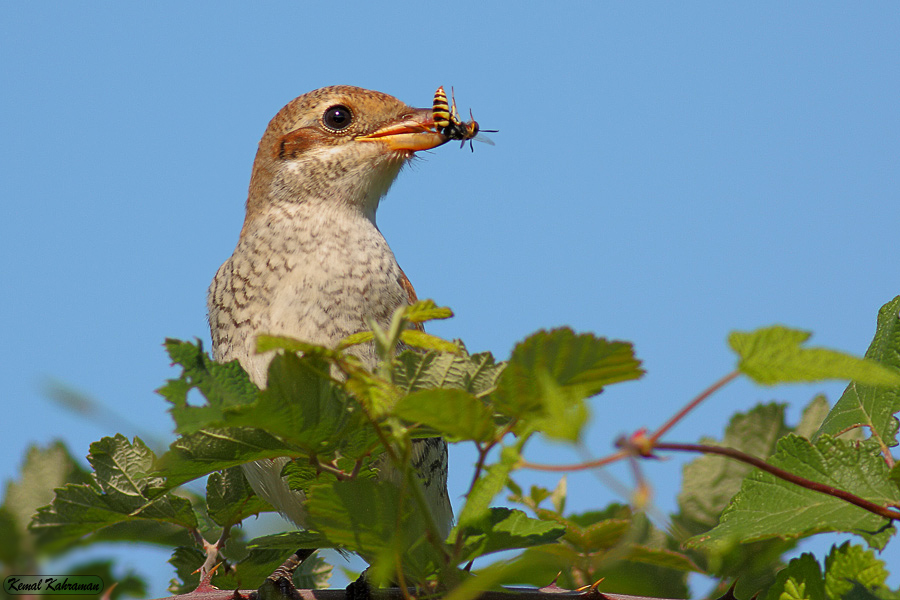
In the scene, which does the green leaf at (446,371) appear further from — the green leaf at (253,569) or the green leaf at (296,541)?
the green leaf at (253,569)

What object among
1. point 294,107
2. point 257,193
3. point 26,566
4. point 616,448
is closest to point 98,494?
point 26,566

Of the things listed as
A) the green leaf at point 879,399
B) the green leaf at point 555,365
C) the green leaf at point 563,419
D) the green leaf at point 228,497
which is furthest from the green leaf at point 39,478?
the green leaf at point 879,399

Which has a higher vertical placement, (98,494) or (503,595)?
(98,494)

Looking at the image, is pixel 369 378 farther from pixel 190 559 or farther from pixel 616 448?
pixel 190 559

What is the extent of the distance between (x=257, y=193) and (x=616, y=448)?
11.4 feet

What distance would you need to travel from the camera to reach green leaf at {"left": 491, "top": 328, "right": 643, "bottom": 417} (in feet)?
4.77

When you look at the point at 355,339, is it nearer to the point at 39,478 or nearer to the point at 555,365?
the point at 555,365

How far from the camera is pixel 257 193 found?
14.5 ft

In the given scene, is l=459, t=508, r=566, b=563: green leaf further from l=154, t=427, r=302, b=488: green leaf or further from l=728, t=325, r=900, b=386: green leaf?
l=728, t=325, r=900, b=386: green leaf

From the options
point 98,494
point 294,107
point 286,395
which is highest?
point 294,107

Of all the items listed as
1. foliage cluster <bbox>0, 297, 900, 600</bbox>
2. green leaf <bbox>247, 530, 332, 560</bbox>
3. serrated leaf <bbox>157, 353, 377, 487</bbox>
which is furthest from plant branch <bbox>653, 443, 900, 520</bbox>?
green leaf <bbox>247, 530, 332, 560</bbox>

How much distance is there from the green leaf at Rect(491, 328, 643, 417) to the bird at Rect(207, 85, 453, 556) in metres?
1.65

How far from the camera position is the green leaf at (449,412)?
4.44 ft

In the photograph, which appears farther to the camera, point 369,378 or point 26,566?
point 369,378
